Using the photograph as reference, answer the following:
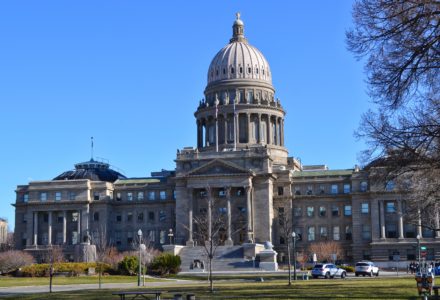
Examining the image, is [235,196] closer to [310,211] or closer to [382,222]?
[310,211]

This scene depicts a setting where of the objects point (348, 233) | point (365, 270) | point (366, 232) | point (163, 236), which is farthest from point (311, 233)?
point (365, 270)

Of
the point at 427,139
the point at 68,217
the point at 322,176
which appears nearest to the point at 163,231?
the point at 68,217

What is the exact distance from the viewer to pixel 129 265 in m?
88.7

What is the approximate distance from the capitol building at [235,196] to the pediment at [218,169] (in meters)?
0.16

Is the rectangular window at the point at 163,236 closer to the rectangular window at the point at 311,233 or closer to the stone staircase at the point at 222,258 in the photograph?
the stone staircase at the point at 222,258

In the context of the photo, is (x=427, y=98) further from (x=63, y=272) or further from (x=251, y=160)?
(x=251, y=160)

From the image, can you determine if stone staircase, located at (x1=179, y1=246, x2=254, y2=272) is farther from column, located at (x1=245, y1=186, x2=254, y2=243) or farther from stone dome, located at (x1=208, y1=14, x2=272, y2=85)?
stone dome, located at (x1=208, y1=14, x2=272, y2=85)

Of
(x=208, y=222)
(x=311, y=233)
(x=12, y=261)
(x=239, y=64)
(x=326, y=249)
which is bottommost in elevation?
(x=12, y=261)

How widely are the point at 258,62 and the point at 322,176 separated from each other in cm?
2917

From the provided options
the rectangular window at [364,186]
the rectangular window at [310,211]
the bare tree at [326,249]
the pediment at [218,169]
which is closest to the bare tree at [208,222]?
the pediment at [218,169]

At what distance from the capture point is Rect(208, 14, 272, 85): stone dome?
14675 cm

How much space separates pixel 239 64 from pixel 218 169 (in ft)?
95.3

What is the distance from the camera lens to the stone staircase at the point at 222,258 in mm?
104050

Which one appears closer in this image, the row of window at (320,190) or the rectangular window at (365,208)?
the rectangular window at (365,208)
